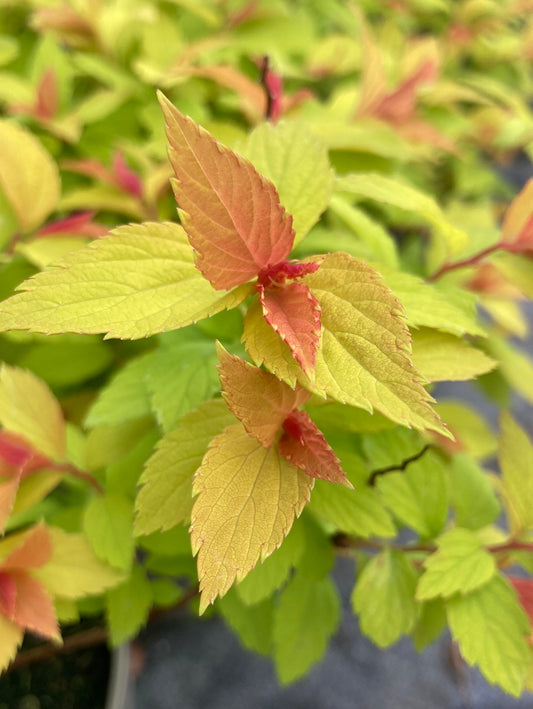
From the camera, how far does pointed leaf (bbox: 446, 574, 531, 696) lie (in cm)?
39

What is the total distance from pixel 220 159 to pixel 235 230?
0.13 feet

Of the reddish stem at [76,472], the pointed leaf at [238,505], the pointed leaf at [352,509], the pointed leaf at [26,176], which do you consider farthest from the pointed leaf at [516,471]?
the pointed leaf at [26,176]

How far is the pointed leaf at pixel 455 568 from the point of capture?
405mm

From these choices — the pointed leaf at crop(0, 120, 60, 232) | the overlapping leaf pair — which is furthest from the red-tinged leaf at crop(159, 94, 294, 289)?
the pointed leaf at crop(0, 120, 60, 232)

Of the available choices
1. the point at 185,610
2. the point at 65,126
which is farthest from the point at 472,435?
the point at 185,610

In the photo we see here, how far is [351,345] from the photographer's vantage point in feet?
0.99

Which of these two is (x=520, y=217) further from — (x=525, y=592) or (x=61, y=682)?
(x=61, y=682)

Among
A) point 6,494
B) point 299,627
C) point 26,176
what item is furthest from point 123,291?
point 299,627

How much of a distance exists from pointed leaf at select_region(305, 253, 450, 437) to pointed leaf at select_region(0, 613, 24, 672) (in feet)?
0.94

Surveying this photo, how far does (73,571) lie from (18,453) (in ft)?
0.33

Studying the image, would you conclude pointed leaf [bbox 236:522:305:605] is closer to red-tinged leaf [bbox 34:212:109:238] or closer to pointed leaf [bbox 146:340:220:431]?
pointed leaf [bbox 146:340:220:431]

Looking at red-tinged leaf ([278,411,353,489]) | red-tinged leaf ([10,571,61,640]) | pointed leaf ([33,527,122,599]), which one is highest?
red-tinged leaf ([278,411,353,489])

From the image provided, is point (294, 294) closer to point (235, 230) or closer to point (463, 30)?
point (235, 230)

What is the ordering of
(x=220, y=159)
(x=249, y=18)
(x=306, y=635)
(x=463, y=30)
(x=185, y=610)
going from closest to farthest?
1. (x=220, y=159)
2. (x=306, y=635)
3. (x=249, y=18)
4. (x=463, y=30)
5. (x=185, y=610)
